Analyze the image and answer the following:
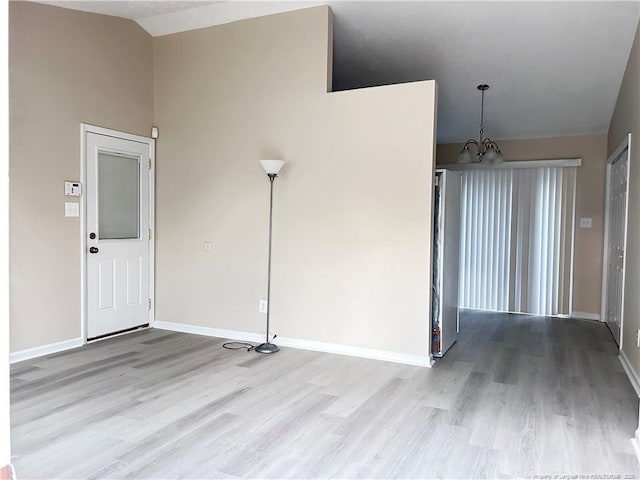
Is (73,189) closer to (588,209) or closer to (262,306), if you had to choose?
(262,306)

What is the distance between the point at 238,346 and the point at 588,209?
189 inches

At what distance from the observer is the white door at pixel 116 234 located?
445cm

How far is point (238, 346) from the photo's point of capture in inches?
175

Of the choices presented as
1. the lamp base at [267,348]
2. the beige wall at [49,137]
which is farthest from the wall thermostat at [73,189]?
the lamp base at [267,348]

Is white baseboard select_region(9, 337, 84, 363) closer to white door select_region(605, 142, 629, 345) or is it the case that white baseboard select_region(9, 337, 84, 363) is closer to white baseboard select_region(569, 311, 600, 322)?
white door select_region(605, 142, 629, 345)

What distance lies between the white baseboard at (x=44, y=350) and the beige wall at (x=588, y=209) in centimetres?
596

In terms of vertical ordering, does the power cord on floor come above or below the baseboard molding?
below

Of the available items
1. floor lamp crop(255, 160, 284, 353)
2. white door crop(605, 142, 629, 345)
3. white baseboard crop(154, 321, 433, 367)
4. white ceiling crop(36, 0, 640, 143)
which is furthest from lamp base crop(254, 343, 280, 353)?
white door crop(605, 142, 629, 345)

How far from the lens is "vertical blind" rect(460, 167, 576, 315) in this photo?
6.26m

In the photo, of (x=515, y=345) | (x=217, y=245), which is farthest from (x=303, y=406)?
(x=515, y=345)

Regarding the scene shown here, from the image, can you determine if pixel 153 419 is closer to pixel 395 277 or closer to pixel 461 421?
pixel 461 421

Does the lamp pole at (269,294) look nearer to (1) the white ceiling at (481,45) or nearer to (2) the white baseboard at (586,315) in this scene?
(1) the white ceiling at (481,45)

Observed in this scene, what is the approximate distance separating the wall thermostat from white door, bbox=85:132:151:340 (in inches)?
4.4

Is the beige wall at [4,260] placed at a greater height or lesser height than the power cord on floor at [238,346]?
greater
